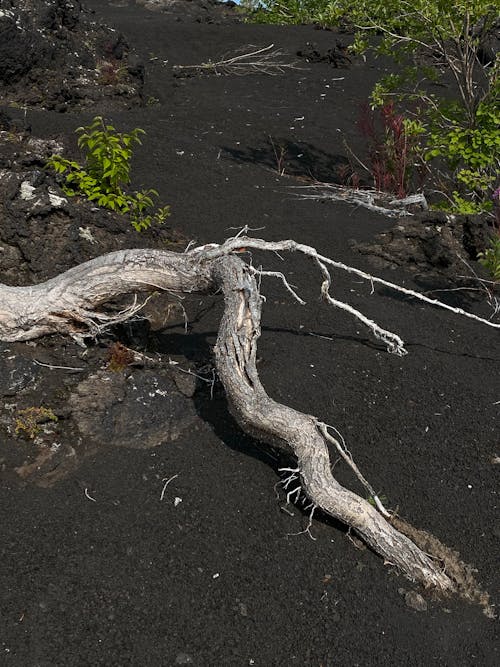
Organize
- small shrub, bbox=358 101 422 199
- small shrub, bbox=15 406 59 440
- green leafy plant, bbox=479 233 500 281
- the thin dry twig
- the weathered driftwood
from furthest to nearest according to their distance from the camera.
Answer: the thin dry twig → small shrub, bbox=358 101 422 199 → green leafy plant, bbox=479 233 500 281 → small shrub, bbox=15 406 59 440 → the weathered driftwood

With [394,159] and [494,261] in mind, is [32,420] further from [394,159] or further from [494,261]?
[394,159]

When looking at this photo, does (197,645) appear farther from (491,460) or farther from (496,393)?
(496,393)

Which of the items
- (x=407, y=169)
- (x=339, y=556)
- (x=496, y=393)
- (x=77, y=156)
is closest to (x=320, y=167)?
(x=407, y=169)

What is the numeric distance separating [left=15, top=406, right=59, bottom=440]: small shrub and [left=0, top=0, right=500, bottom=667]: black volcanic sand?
5cm


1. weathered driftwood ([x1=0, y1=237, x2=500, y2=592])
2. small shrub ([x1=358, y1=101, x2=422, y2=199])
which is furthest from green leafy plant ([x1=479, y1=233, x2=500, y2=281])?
small shrub ([x1=358, y1=101, x2=422, y2=199])

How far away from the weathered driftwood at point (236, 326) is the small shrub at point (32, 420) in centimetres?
58

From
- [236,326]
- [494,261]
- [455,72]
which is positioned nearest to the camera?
[236,326]

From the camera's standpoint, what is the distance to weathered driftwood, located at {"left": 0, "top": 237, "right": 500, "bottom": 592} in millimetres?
2953

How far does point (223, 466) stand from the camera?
336 centimetres

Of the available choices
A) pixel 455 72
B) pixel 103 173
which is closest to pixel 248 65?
pixel 455 72

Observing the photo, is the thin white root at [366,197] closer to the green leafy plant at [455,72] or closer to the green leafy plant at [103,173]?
the green leafy plant at [455,72]

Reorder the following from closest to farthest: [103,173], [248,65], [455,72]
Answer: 1. [103,173]
2. [455,72]
3. [248,65]

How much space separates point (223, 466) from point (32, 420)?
988 mm

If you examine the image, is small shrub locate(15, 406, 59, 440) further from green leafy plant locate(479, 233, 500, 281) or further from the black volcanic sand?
green leafy plant locate(479, 233, 500, 281)
